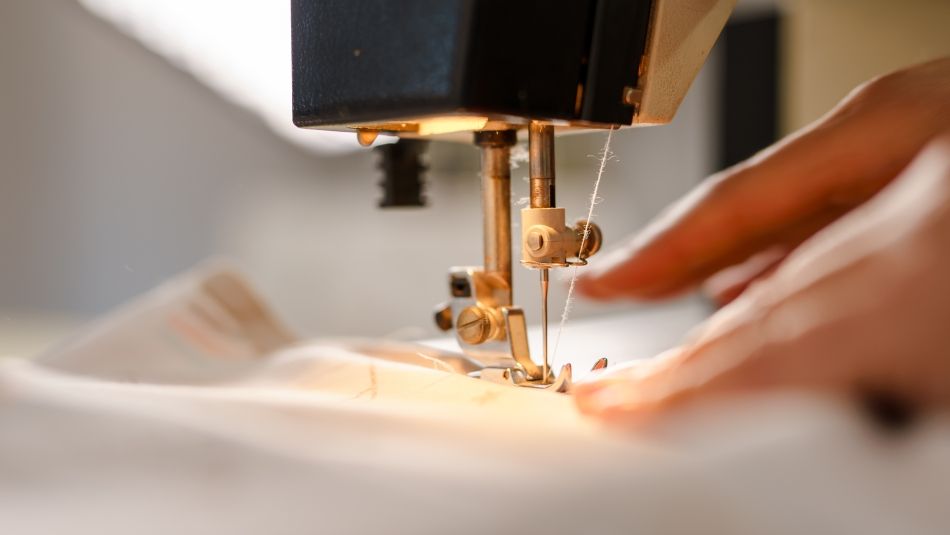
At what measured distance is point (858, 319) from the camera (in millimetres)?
399

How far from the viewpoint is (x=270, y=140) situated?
8.75ft

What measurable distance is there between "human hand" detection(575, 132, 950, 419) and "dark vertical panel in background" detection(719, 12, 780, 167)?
5.83 ft

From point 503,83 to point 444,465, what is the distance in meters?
0.25

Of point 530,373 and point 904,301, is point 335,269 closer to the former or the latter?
point 530,373

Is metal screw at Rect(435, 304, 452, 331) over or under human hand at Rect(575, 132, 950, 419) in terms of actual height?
under

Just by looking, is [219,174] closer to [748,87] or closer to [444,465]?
[748,87]

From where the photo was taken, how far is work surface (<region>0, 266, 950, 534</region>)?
369 mm

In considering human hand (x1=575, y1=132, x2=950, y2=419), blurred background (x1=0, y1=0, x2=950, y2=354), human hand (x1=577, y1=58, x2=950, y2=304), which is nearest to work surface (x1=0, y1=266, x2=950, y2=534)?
human hand (x1=575, y1=132, x2=950, y2=419)

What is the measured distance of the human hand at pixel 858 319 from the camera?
39cm

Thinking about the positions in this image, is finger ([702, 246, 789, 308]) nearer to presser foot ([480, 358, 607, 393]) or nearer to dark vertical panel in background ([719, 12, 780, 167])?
presser foot ([480, 358, 607, 393])

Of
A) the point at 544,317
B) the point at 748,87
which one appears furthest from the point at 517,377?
the point at 748,87

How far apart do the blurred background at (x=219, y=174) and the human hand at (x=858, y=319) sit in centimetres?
173

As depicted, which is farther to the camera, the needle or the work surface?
the needle

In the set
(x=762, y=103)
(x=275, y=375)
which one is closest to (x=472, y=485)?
(x=275, y=375)
